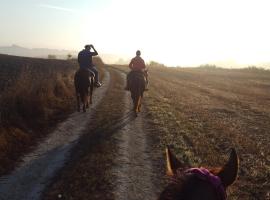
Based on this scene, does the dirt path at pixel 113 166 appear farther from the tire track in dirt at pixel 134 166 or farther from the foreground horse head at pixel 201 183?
the foreground horse head at pixel 201 183

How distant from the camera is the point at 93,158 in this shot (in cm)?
1141

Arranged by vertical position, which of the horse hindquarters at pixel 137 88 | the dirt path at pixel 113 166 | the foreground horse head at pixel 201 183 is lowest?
the dirt path at pixel 113 166

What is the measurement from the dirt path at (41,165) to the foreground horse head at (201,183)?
6.74 metres

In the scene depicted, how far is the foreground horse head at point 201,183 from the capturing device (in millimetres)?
2375

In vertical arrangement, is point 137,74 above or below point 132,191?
above

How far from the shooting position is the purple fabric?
258cm

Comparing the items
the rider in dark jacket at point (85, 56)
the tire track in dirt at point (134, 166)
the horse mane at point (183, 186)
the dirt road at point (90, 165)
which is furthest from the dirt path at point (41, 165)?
the horse mane at point (183, 186)

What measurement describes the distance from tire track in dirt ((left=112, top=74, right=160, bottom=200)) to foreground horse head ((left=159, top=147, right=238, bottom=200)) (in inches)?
250

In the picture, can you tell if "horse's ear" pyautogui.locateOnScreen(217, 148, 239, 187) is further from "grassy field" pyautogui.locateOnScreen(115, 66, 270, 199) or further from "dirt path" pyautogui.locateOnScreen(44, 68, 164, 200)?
"dirt path" pyautogui.locateOnScreen(44, 68, 164, 200)

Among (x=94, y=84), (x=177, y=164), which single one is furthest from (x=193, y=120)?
(x=177, y=164)

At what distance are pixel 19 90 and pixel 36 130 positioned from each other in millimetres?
3084

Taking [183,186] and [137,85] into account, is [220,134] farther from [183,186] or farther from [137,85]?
[183,186]

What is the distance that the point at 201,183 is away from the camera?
251 cm

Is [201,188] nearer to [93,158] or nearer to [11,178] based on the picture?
[11,178]
